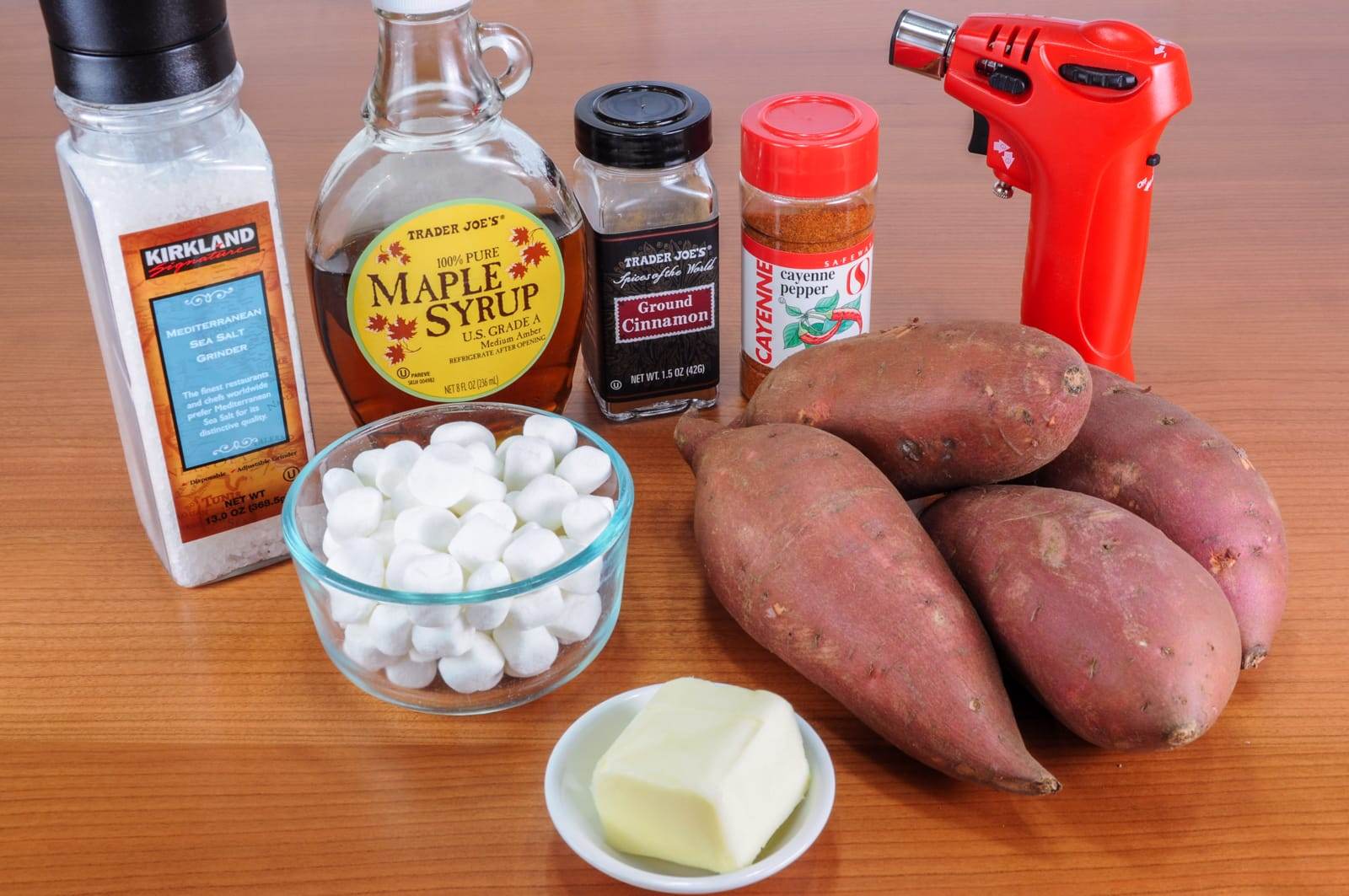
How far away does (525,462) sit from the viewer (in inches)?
28.6

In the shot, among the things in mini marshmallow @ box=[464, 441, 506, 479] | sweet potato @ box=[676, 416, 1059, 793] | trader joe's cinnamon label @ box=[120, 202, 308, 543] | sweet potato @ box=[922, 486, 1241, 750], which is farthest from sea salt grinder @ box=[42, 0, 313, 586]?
sweet potato @ box=[922, 486, 1241, 750]

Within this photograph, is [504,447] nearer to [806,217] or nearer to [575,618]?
[575,618]

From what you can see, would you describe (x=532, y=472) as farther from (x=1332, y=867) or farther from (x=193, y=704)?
(x=1332, y=867)

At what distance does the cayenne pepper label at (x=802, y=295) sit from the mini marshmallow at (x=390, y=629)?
0.34 meters

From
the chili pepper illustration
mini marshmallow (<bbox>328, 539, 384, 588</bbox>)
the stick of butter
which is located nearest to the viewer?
the stick of butter

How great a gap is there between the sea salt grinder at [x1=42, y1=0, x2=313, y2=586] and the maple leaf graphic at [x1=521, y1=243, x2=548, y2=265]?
15 cm

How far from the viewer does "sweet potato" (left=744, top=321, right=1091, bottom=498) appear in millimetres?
688

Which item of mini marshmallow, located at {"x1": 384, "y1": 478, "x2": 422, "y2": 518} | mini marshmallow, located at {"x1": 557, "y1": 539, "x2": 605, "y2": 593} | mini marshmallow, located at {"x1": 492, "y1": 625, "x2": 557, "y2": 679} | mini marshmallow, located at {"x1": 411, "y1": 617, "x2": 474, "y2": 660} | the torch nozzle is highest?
the torch nozzle

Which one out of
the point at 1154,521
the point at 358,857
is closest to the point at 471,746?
the point at 358,857

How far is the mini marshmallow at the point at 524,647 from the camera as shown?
2.14 ft

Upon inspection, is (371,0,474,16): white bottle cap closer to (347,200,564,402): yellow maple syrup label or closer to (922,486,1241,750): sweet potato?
(347,200,564,402): yellow maple syrup label

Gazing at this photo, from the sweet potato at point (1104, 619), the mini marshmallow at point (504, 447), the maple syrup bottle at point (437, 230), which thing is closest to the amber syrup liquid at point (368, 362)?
the maple syrup bottle at point (437, 230)

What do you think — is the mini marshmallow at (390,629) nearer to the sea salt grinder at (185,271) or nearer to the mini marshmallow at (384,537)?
the mini marshmallow at (384,537)

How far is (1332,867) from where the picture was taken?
1.92 ft
